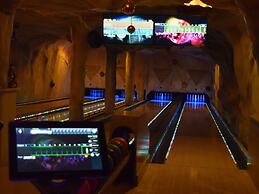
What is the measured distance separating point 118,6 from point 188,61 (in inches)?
533

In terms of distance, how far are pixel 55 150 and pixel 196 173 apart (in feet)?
13.5

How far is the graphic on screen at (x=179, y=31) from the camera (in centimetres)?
855

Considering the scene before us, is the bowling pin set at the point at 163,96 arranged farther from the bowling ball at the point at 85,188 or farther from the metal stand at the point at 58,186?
the metal stand at the point at 58,186

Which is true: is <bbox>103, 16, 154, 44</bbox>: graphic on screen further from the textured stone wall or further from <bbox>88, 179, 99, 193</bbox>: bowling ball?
the textured stone wall

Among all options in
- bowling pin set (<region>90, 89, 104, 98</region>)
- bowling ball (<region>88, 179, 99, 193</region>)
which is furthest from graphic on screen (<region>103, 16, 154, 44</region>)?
bowling pin set (<region>90, 89, 104, 98</region>)

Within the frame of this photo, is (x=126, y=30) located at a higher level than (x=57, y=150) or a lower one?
higher

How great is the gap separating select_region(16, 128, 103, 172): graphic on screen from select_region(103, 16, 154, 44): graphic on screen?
6489mm

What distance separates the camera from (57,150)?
2203mm

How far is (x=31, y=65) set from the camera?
1617cm

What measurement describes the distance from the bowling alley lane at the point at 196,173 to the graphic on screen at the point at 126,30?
2379mm

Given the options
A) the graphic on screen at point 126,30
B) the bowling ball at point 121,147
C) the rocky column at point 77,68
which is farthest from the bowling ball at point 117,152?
the rocky column at point 77,68

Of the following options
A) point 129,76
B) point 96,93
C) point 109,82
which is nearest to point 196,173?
point 109,82

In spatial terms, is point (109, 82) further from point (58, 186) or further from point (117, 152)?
point (58, 186)

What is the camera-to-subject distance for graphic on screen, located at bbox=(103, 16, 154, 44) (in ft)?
28.1
